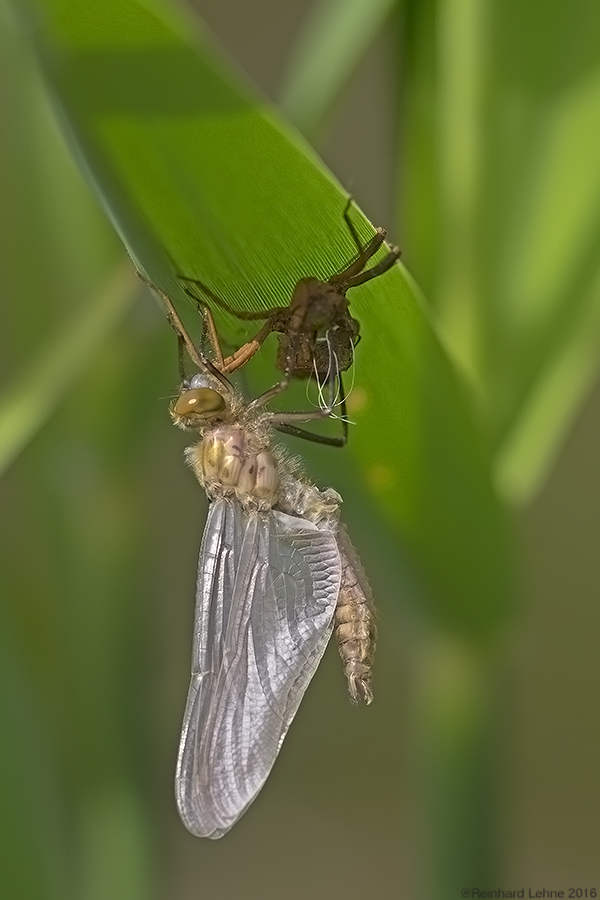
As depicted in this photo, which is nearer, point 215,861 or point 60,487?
point 60,487

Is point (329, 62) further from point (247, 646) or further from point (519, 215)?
point (247, 646)

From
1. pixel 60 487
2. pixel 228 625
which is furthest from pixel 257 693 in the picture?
pixel 60 487

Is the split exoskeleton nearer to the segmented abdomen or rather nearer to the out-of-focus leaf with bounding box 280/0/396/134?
the segmented abdomen

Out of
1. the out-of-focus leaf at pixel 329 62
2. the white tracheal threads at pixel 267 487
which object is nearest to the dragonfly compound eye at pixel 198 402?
the white tracheal threads at pixel 267 487

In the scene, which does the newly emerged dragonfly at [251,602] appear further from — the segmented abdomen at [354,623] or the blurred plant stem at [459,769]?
the blurred plant stem at [459,769]

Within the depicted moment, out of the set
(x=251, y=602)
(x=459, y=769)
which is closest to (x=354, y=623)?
(x=251, y=602)

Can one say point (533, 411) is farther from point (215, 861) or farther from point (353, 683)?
point (215, 861)

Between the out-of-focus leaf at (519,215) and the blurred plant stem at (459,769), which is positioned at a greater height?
the out-of-focus leaf at (519,215)
